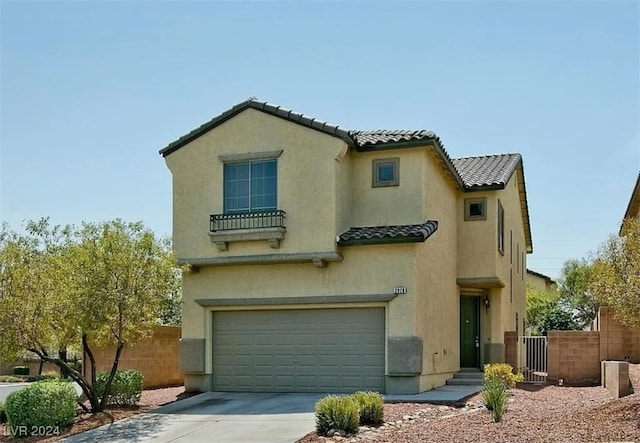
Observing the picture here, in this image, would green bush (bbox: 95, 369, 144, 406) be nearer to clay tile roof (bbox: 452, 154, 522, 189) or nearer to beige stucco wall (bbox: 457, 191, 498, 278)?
beige stucco wall (bbox: 457, 191, 498, 278)

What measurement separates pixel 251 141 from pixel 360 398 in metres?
8.05

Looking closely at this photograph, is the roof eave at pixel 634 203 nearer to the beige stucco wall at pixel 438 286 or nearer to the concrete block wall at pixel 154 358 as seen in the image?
the beige stucco wall at pixel 438 286

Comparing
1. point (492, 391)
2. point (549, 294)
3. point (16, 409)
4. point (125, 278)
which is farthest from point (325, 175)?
point (549, 294)

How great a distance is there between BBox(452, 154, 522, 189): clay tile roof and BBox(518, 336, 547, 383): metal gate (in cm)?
582

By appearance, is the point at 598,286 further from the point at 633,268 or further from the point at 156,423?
the point at 156,423

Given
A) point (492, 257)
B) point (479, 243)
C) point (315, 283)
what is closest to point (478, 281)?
point (492, 257)

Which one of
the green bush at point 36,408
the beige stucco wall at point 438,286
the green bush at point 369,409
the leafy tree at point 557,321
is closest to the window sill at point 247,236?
the beige stucco wall at point 438,286

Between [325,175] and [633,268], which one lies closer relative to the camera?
[633,268]

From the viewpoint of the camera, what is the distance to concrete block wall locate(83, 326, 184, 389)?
72.8 feet

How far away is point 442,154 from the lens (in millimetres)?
20078

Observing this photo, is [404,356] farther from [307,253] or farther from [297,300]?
[307,253]

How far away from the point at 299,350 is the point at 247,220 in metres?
3.57

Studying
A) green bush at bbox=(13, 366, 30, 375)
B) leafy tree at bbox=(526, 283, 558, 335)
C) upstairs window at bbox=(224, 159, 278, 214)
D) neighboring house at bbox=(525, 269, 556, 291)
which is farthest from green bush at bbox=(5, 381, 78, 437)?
neighboring house at bbox=(525, 269, 556, 291)

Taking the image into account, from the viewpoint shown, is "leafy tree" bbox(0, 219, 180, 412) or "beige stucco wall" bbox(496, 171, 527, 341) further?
"beige stucco wall" bbox(496, 171, 527, 341)
